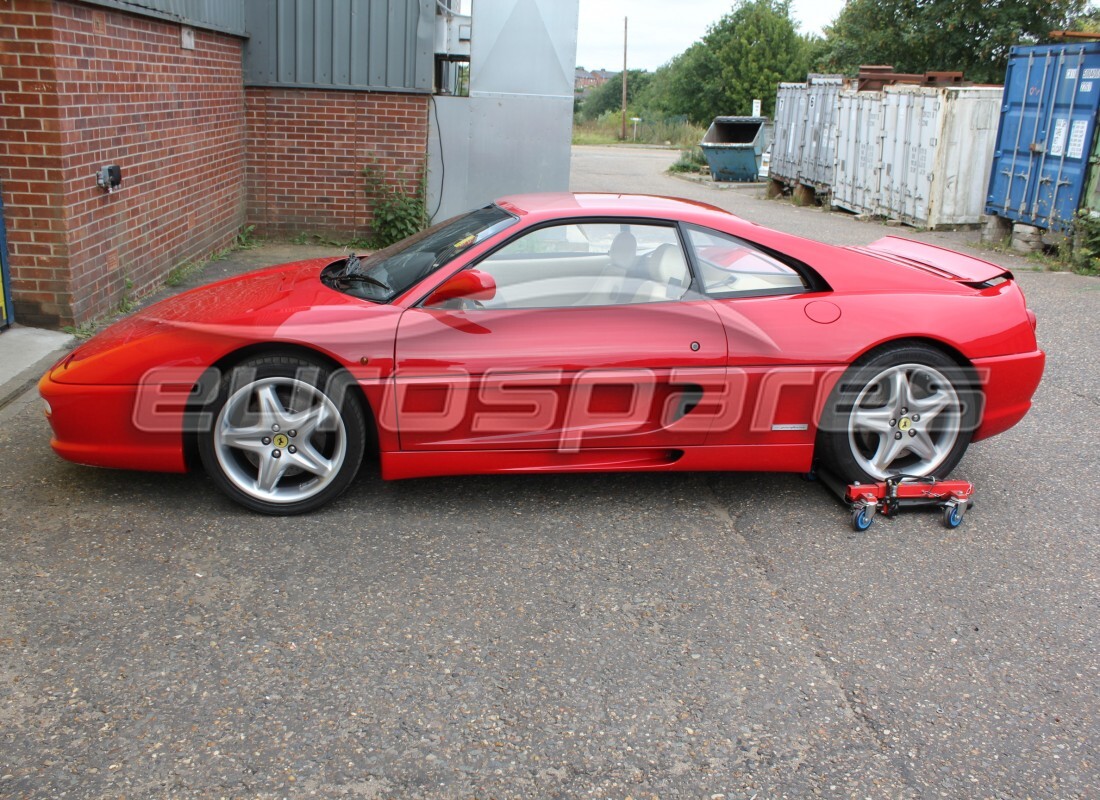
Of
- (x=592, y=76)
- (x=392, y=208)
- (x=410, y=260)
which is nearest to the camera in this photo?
(x=410, y=260)

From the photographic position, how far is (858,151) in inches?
749

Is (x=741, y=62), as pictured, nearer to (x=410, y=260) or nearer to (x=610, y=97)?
(x=610, y=97)

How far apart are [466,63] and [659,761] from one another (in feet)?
33.1

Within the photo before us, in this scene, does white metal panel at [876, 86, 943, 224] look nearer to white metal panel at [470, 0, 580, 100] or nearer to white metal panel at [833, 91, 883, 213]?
white metal panel at [833, 91, 883, 213]

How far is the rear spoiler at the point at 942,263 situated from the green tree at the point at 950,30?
30.5 metres

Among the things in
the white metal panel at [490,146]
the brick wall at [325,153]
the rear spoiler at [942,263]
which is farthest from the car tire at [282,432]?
the brick wall at [325,153]

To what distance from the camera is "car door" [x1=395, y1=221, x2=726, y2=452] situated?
13.4 ft

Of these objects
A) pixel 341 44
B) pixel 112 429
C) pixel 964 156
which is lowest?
pixel 112 429

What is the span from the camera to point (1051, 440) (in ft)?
18.2

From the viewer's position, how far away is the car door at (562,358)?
13.4ft

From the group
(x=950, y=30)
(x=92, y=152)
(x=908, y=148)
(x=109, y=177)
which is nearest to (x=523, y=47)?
(x=109, y=177)

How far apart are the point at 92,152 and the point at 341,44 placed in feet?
15.6

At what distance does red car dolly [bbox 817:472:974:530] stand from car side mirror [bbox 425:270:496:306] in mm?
1805

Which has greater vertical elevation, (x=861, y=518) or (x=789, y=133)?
(x=789, y=133)
